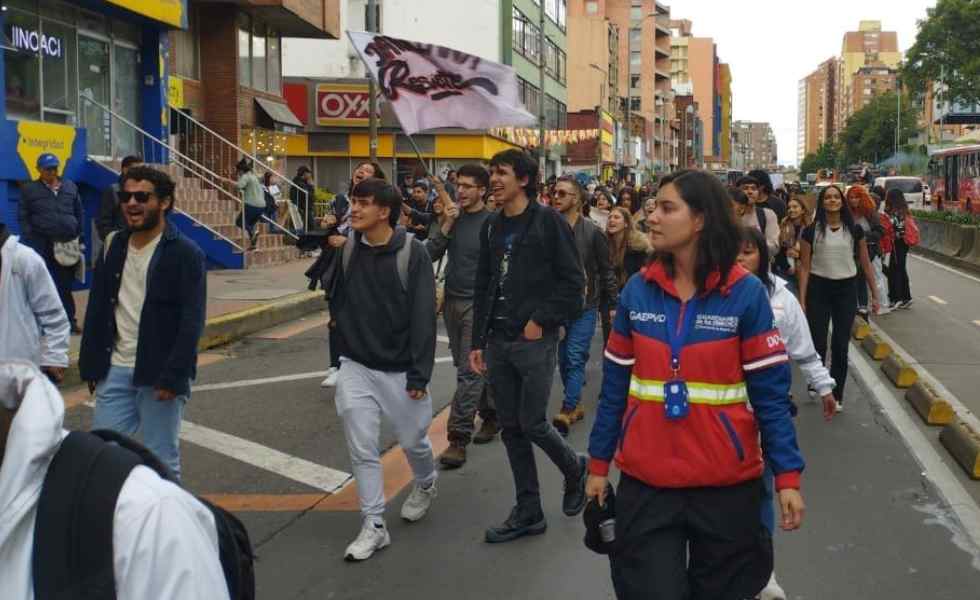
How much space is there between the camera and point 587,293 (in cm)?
864

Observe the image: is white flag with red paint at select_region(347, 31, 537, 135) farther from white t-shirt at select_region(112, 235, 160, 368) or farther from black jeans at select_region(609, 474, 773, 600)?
black jeans at select_region(609, 474, 773, 600)

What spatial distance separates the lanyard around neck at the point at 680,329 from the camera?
3363mm

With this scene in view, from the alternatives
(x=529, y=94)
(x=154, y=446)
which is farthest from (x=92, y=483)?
(x=529, y=94)

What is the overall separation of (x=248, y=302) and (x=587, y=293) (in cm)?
Result: 716

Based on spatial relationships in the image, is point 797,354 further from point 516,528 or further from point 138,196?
point 138,196

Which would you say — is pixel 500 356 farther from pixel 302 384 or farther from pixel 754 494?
pixel 302 384

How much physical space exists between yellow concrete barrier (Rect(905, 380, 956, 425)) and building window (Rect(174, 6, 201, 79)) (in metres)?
19.7

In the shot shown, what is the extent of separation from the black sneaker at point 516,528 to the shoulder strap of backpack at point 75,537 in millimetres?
3872

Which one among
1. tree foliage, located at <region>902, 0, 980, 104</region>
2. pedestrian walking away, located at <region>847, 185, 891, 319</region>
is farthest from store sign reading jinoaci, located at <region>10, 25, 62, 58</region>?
tree foliage, located at <region>902, 0, 980, 104</region>

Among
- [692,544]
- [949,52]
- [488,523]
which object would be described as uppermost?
[949,52]

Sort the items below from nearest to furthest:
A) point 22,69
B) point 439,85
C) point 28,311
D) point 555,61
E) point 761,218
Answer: point 28,311 < point 761,218 < point 439,85 < point 22,69 < point 555,61

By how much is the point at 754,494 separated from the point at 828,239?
5.74 m

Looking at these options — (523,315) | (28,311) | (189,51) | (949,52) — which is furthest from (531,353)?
(949,52)

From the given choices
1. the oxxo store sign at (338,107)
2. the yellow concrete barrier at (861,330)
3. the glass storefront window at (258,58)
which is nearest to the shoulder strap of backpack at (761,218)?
the yellow concrete barrier at (861,330)
